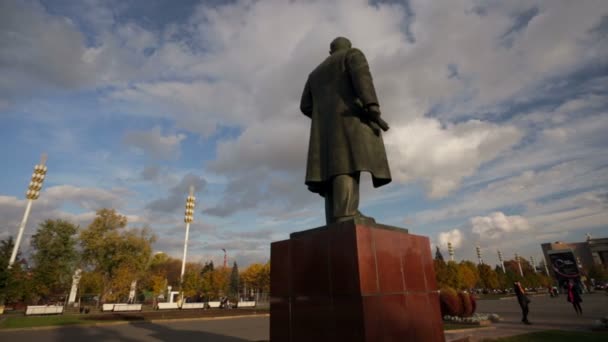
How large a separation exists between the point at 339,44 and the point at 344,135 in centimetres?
204

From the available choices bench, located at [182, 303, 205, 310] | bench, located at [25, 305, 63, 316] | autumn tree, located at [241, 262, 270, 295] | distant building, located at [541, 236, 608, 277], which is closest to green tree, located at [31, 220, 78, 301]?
bench, located at [25, 305, 63, 316]

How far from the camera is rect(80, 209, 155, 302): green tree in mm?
34625

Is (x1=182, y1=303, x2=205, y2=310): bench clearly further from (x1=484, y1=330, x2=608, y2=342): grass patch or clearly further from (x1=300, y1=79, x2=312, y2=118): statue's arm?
(x1=300, y1=79, x2=312, y2=118): statue's arm

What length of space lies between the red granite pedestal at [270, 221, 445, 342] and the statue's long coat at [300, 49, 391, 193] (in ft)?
3.14

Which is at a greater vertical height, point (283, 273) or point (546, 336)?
point (283, 273)

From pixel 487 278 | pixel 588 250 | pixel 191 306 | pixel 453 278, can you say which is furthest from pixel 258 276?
pixel 588 250

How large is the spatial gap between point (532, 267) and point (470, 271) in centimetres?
5804

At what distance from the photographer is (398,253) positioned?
452 centimetres

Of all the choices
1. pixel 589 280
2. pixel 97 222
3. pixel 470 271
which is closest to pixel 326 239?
pixel 97 222

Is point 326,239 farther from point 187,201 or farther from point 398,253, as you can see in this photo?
point 187,201

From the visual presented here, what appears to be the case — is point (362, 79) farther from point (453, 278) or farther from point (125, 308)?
point (453, 278)

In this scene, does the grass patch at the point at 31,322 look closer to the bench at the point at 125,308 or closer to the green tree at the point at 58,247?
the bench at the point at 125,308

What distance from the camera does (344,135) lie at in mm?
5125

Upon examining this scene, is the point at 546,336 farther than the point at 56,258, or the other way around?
the point at 56,258
